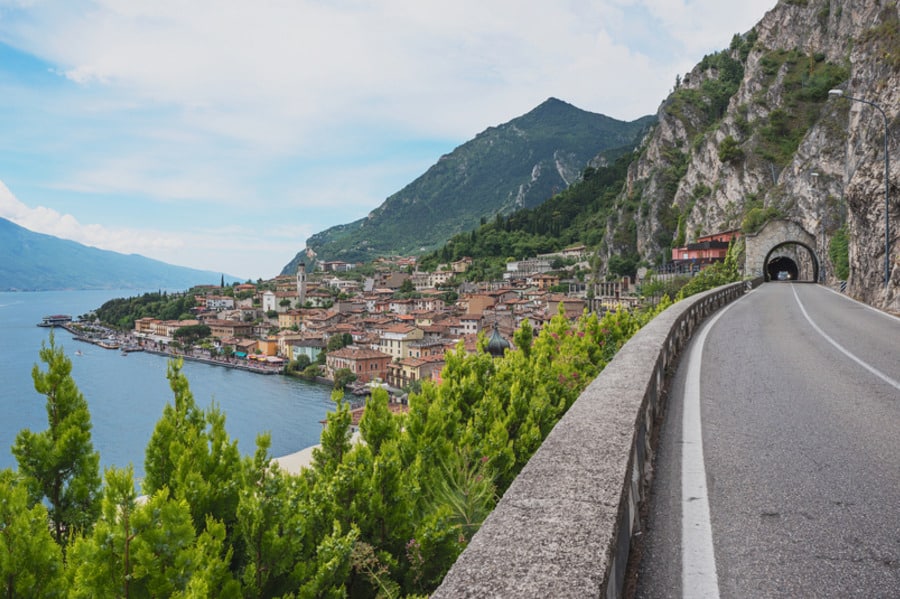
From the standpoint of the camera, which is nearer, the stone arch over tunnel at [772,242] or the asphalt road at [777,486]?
the asphalt road at [777,486]

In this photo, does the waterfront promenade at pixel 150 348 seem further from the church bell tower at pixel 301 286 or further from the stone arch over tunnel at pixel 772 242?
the stone arch over tunnel at pixel 772 242

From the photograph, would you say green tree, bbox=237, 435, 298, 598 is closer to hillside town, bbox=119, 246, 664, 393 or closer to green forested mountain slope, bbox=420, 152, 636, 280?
hillside town, bbox=119, 246, 664, 393

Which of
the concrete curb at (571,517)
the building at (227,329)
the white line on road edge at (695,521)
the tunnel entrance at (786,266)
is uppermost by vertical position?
the tunnel entrance at (786,266)

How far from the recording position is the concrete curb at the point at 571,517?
1.43 m

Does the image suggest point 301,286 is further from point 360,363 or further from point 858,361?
point 858,361

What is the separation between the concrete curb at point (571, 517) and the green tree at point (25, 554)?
164 centimetres

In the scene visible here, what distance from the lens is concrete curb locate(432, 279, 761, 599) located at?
143 centimetres

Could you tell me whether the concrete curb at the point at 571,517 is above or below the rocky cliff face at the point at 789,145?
below

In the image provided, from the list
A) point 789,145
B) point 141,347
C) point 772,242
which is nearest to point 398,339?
point 141,347

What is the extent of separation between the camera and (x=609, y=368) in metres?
4.68

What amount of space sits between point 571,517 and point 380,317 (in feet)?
293

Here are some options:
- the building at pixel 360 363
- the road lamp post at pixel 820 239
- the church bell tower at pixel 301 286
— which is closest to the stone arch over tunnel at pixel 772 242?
the road lamp post at pixel 820 239

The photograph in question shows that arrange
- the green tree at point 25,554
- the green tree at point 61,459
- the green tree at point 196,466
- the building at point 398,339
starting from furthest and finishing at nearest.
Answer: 1. the building at point 398,339
2. the green tree at point 61,459
3. the green tree at point 196,466
4. the green tree at point 25,554

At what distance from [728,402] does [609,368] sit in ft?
4.65
